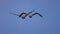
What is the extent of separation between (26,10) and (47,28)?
37cm

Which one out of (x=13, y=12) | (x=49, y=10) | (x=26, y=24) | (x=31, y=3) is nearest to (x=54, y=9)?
(x=49, y=10)

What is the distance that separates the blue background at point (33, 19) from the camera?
136cm

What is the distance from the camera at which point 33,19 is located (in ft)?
4.50

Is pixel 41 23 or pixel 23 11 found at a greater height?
pixel 23 11

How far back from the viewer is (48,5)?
53.8 inches

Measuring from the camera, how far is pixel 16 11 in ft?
4.51

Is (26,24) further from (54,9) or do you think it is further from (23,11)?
(54,9)

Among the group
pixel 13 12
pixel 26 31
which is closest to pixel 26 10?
pixel 13 12

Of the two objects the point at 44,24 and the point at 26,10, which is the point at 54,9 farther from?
the point at 26,10

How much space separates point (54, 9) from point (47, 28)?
0.27 meters

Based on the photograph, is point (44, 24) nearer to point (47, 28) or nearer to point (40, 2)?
point (47, 28)

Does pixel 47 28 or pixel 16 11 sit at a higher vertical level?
pixel 16 11

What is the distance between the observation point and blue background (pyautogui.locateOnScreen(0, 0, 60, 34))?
136 centimetres

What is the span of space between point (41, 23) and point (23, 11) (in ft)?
0.94
